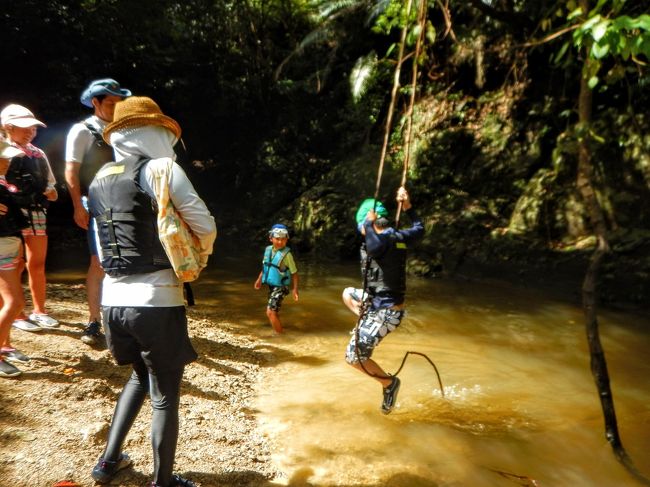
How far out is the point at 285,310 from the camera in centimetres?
700

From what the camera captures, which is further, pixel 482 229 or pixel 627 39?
pixel 482 229

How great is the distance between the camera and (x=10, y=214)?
3.29m

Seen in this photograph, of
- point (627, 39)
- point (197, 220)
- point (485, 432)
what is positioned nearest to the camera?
point (197, 220)

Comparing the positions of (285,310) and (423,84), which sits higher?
(423,84)

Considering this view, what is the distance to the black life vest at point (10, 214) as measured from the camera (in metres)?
3.26

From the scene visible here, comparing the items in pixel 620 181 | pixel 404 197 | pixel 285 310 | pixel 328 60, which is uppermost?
pixel 328 60

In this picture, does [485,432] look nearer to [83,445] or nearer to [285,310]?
[83,445]

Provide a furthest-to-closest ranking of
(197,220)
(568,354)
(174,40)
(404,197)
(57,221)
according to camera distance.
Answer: (174,40), (57,221), (568,354), (404,197), (197,220)

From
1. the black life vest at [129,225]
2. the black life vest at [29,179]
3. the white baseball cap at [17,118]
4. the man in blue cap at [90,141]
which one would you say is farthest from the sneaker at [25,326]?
the black life vest at [129,225]

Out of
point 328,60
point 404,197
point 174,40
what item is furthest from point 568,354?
point 174,40

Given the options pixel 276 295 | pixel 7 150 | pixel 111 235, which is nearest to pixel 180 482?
pixel 111 235

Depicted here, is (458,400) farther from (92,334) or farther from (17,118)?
(17,118)

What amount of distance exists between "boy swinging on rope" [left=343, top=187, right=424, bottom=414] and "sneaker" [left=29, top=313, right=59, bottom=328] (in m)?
2.92

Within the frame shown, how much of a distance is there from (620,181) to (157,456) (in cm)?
1035
